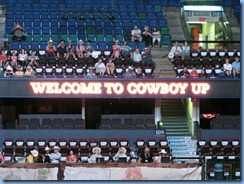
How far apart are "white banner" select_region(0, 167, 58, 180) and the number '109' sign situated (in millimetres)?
11776

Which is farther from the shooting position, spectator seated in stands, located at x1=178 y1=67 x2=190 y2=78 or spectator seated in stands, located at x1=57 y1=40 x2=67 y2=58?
spectator seated in stands, located at x1=57 y1=40 x2=67 y2=58

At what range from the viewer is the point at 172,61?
29.3m

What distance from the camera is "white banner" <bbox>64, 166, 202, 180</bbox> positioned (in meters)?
16.0

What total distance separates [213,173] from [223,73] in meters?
8.37

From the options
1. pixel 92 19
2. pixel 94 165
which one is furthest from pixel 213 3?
pixel 94 165

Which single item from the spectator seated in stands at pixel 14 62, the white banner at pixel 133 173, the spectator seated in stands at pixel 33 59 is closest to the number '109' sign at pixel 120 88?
the spectator seated in stands at pixel 33 59

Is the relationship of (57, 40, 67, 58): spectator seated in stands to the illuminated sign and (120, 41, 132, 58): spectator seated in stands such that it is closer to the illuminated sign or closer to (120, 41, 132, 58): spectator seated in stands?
the illuminated sign

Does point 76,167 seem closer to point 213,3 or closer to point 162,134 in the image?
point 162,134

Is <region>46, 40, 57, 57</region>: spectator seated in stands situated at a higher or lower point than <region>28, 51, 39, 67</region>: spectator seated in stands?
higher

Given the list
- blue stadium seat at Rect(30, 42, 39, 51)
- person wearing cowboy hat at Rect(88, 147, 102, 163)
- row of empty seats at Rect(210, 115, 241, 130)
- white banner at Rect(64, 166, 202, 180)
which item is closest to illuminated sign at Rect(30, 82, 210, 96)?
row of empty seats at Rect(210, 115, 241, 130)

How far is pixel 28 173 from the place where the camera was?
15859 mm

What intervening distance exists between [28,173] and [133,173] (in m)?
2.31

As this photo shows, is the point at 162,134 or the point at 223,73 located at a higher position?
the point at 223,73

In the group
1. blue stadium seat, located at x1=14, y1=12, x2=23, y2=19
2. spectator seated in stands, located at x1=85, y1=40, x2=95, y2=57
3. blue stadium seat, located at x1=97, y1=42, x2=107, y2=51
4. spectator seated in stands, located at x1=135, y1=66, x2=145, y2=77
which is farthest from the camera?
blue stadium seat, located at x1=14, y1=12, x2=23, y2=19
